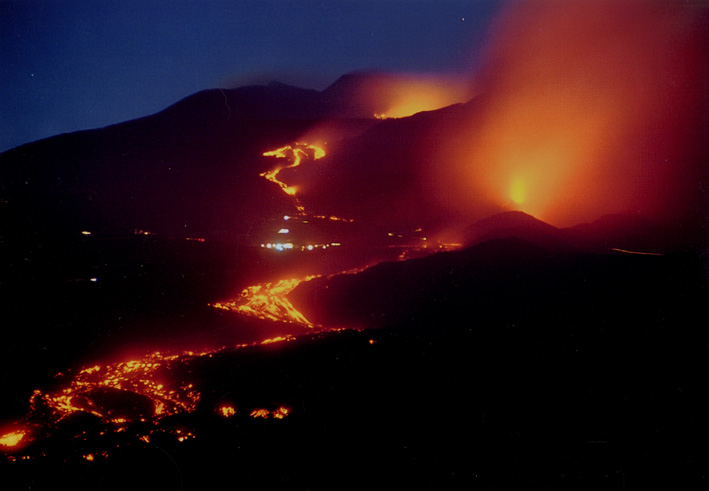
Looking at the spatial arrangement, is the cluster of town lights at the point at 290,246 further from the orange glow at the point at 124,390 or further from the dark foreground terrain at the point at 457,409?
the orange glow at the point at 124,390

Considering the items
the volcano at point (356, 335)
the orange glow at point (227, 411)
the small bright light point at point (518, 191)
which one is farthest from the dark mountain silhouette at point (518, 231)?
the orange glow at point (227, 411)

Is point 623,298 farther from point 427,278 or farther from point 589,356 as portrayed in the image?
point 427,278

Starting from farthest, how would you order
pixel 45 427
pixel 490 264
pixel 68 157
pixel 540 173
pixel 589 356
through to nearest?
pixel 68 157, pixel 540 173, pixel 490 264, pixel 589 356, pixel 45 427

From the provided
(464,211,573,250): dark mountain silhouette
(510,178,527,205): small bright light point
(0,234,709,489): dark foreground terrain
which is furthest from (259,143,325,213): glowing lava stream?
(0,234,709,489): dark foreground terrain

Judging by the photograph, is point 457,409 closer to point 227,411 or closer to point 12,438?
point 227,411

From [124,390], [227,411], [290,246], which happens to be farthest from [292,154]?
[227,411]

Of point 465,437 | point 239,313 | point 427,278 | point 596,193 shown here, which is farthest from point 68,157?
point 465,437
